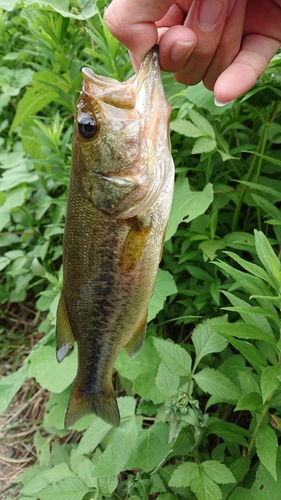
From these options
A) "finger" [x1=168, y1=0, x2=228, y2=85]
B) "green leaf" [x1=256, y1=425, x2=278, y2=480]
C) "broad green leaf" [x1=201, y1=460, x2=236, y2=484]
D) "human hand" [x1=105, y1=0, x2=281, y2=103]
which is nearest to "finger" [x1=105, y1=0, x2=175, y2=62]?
"human hand" [x1=105, y1=0, x2=281, y2=103]

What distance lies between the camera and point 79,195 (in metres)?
1.46

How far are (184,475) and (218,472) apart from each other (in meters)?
0.12

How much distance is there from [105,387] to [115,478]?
17.7 inches

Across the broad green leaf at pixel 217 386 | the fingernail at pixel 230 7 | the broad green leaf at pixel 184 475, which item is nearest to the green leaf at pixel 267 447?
the broad green leaf at pixel 217 386

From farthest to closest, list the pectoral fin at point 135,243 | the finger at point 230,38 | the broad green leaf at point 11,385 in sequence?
the broad green leaf at point 11,385 < the finger at point 230,38 < the pectoral fin at point 135,243

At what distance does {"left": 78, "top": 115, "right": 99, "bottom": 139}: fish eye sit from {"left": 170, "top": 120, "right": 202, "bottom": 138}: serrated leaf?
792 millimetres

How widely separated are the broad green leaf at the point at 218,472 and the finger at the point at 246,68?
3.99 feet

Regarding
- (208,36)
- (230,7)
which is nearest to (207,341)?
(208,36)

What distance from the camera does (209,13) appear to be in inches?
60.0

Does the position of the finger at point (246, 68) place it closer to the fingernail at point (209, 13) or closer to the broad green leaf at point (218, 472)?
the fingernail at point (209, 13)

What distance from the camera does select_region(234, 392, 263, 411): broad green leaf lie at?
1496mm

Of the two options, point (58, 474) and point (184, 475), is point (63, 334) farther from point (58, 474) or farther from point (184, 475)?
point (58, 474)

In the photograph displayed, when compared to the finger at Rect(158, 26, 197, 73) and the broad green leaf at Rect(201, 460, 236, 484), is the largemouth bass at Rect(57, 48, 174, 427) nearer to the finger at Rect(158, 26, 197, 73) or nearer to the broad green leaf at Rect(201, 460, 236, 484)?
the finger at Rect(158, 26, 197, 73)

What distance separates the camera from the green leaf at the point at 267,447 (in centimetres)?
142
